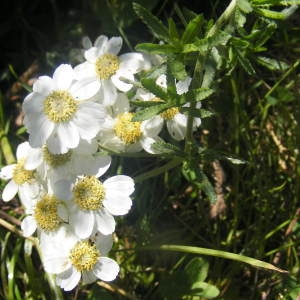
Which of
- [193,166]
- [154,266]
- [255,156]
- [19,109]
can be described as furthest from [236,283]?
[19,109]

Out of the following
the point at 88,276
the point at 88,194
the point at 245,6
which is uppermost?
the point at 245,6

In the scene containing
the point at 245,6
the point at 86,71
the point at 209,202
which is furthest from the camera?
the point at 209,202

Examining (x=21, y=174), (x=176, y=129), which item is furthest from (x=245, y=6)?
(x=21, y=174)

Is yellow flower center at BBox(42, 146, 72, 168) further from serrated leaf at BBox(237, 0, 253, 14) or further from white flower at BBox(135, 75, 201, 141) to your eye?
serrated leaf at BBox(237, 0, 253, 14)

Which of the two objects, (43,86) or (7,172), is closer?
(43,86)

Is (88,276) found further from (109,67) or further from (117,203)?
(109,67)

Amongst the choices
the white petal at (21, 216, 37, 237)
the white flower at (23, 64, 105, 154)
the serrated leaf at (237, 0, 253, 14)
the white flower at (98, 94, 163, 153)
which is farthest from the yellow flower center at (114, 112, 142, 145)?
the serrated leaf at (237, 0, 253, 14)

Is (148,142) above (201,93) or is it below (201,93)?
below
